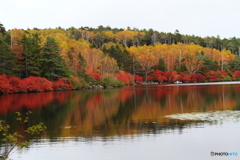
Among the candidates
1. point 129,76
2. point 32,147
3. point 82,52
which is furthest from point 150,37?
point 32,147

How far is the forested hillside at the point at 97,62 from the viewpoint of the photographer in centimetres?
4559

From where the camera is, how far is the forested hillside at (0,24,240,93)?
1795 inches

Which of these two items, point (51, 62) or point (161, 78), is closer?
point (51, 62)

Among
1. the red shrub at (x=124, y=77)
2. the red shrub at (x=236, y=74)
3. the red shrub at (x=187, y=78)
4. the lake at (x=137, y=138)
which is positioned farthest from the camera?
the red shrub at (x=236, y=74)

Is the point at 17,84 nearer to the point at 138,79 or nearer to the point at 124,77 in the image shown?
the point at 124,77

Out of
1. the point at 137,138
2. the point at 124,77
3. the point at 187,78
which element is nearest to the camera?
the point at 137,138

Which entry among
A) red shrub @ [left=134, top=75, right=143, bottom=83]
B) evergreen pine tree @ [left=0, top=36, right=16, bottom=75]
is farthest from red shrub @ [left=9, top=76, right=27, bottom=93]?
red shrub @ [left=134, top=75, right=143, bottom=83]

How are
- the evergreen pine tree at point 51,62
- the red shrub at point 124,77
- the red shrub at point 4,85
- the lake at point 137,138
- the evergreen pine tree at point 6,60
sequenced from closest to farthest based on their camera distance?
the lake at point 137,138, the red shrub at point 4,85, the evergreen pine tree at point 6,60, the evergreen pine tree at point 51,62, the red shrub at point 124,77

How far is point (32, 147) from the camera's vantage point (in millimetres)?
11664

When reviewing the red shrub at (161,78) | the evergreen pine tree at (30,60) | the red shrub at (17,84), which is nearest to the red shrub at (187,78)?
the red shrub at (161,78)

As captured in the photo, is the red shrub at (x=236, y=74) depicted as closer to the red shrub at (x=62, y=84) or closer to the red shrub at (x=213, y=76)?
the red shrub at (x=213, y=76)

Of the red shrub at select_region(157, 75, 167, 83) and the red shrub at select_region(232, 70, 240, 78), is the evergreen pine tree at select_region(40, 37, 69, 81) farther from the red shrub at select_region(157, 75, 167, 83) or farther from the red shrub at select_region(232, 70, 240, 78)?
the red shrub at select_region(232, 70, 240, 78)

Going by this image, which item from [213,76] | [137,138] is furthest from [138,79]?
[137,138]

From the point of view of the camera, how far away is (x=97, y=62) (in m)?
64.6
